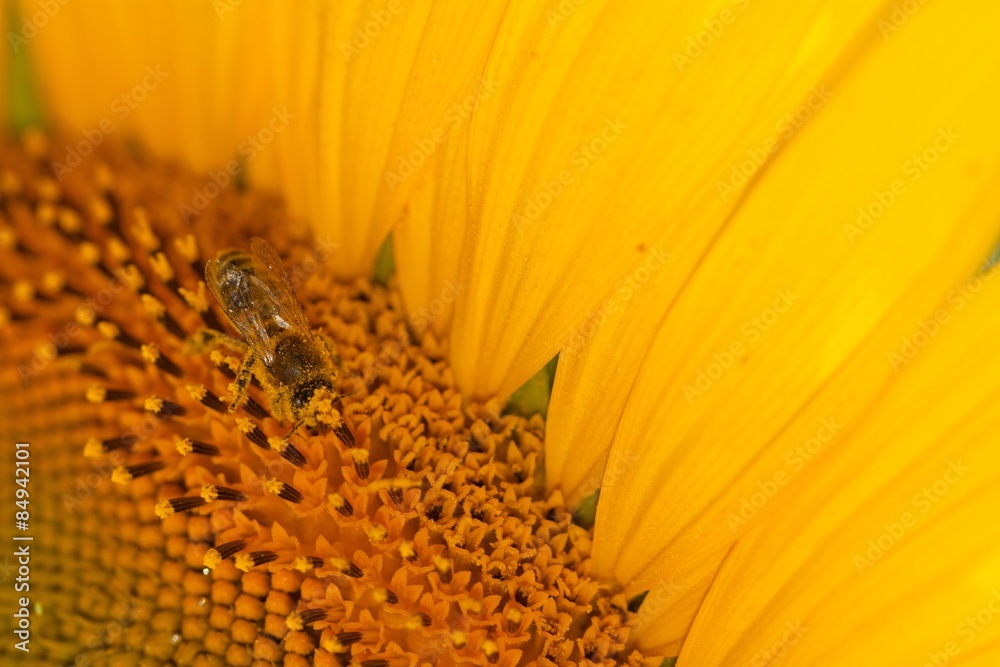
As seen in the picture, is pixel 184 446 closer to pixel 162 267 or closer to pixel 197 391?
pixel 197 391

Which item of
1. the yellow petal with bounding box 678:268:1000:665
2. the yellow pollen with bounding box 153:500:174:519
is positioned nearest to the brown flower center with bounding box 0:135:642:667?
the yellow pollen with bounding box 153:500:174:519

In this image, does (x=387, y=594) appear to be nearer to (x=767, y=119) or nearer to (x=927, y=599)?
(x=927, y=599)

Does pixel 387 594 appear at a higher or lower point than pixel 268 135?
lower

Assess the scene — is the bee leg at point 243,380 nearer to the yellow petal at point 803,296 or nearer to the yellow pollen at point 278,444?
the yellow pollen at point 278,444

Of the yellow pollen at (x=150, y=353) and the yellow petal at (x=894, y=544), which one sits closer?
the yellow petal at (x=894, y=544)

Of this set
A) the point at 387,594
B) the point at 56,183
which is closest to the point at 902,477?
the point at 387,594

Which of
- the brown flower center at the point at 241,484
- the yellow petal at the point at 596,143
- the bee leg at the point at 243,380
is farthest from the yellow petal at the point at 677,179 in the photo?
the bee leg at the point at 243,380

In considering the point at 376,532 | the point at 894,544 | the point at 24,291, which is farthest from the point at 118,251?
the point at 894,544
